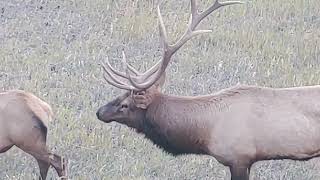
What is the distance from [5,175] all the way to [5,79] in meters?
2.49

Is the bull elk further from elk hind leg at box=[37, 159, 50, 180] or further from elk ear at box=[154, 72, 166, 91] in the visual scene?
elk hind leg at box=[37, 159, 50, 180]

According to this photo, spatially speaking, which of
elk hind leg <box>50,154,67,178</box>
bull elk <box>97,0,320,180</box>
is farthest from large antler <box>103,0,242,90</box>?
elk hind leg <box>50,154,67,178</box>

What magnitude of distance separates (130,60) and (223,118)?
12.8 feet

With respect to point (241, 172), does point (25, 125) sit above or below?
above

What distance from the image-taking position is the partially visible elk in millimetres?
7707

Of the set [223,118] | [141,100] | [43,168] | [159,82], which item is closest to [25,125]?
[43,168]

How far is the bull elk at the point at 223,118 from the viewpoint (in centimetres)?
752

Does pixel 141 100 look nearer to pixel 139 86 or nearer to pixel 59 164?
pixel 139 86

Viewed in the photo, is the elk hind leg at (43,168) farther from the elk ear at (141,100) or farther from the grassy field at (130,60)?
the elk ear at (141,100)

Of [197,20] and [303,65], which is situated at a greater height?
[197,20]

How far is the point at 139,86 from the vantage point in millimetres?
7664

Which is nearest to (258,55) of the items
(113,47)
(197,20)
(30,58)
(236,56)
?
(236,56)

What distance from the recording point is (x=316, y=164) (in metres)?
8.59

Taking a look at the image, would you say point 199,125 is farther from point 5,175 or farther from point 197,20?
point 5,175
